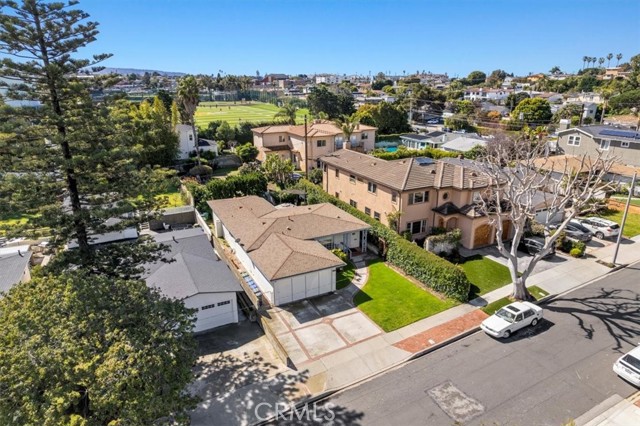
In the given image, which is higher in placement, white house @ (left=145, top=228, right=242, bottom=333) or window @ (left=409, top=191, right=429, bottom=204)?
window @ (left=409, top=191, right=429, bottom=204)

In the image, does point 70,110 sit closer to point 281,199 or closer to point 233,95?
point 281,199

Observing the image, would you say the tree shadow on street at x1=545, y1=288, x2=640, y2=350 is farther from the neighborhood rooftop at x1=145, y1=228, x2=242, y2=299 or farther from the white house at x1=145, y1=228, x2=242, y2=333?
the neighborhood rooftop at x1=145, y1=228, x2=242, y2=299

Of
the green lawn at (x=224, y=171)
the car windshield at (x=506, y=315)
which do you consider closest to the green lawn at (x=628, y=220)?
the car windshield at (x=506, y=315)

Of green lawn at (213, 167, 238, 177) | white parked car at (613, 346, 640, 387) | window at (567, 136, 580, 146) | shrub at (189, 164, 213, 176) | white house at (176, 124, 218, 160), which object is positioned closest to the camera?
white parked car at (613, 346, 640, 387)

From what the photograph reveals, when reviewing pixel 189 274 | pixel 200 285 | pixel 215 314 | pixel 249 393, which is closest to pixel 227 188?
pixel 189 274

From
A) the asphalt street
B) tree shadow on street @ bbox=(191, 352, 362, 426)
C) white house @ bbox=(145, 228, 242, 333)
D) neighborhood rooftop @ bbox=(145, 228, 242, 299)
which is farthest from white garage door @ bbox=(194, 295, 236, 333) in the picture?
the asphalt street

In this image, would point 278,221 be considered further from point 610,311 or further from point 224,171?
point 224,171
